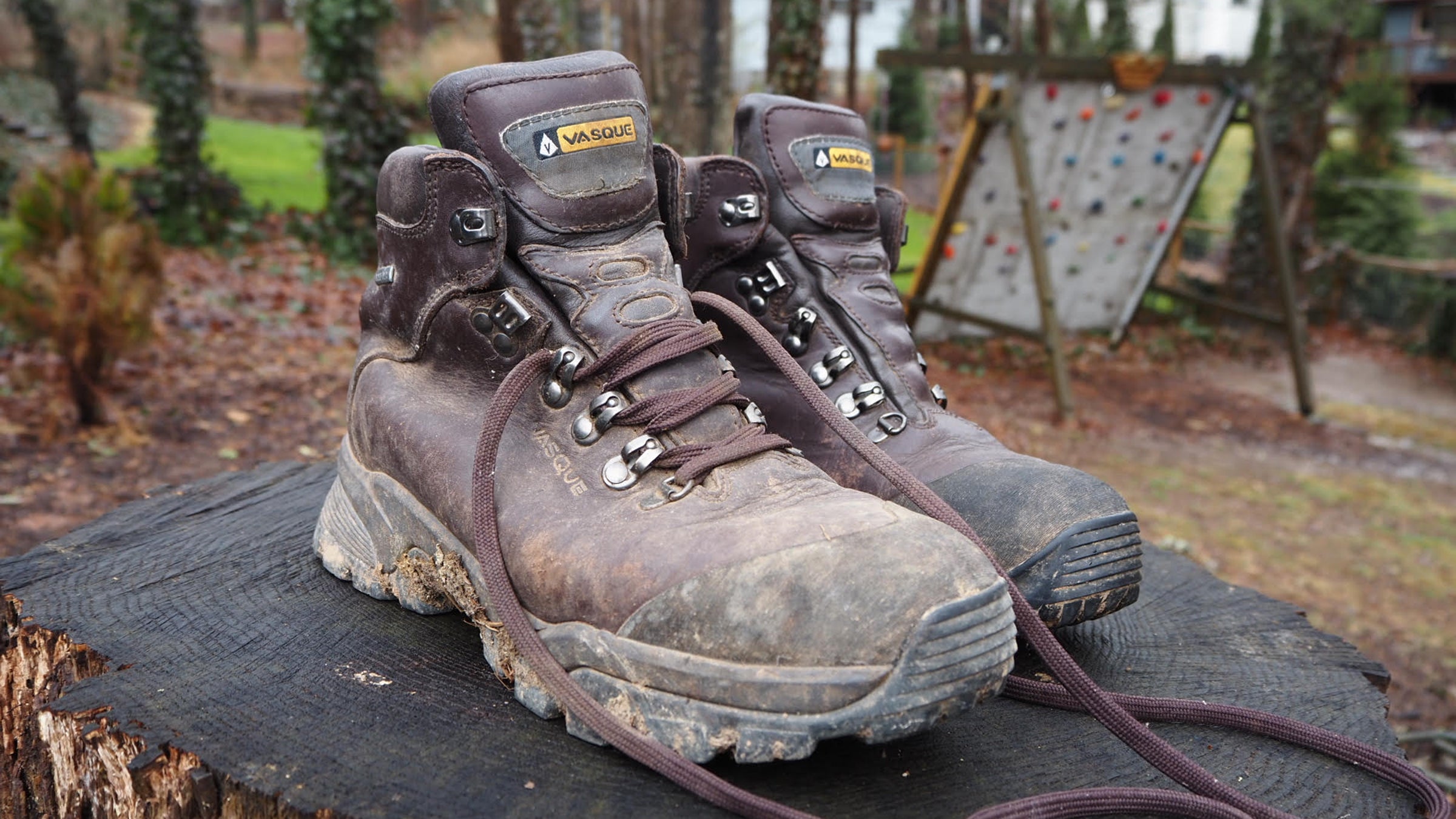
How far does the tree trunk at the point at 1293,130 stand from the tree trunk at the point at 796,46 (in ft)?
18.3

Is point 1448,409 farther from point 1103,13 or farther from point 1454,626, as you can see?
point 1103,13

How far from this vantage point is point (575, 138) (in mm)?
1766

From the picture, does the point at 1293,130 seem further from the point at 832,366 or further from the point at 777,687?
the point at 777,687

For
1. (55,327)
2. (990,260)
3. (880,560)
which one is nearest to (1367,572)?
(990,260)

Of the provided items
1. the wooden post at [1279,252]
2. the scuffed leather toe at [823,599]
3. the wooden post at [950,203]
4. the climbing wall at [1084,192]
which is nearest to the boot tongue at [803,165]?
the scuffed leather toe at [823,599]

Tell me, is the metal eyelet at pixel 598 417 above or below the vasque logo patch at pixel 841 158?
below

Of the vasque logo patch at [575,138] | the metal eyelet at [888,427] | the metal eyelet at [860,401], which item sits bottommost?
the metal eyelet at [888,427]

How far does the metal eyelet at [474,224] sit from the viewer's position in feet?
5.71

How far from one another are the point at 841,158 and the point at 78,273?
13.7 ft

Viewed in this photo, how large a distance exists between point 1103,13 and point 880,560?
2539cm

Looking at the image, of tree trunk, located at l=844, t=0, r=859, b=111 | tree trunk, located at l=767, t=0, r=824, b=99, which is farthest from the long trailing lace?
tree trunk, located at l=844, t=0, r=859, b=111

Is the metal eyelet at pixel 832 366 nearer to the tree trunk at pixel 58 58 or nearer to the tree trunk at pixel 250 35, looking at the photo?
→ the tree trunk at pixel 58 58

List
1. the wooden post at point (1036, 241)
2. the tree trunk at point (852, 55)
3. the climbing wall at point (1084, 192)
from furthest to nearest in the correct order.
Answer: the tree trunk at point (852, 55), the climbing wall at point (1084, 192), the wooden post at point (1036, 241)

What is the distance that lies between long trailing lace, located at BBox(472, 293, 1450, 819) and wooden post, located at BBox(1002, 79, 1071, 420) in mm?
5680
